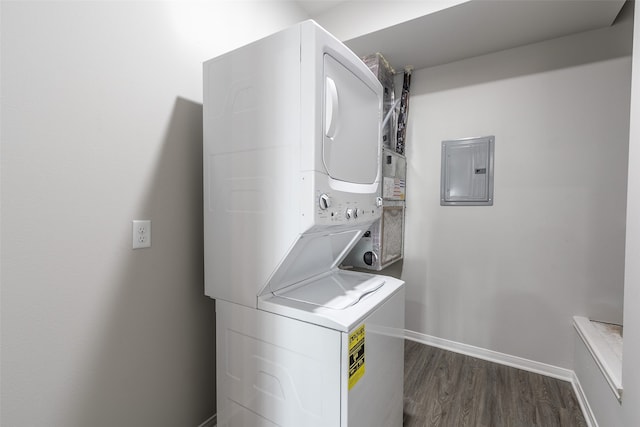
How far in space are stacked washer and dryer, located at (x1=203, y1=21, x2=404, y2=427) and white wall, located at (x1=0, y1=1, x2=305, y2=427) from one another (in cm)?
20

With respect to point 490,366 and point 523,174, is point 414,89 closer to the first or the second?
point 523,174

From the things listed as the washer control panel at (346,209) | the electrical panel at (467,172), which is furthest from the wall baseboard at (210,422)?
the electrical panel at (467,172)

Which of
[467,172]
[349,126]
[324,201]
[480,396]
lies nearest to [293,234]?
[324,201]

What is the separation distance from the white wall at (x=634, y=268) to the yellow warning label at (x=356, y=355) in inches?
42.3

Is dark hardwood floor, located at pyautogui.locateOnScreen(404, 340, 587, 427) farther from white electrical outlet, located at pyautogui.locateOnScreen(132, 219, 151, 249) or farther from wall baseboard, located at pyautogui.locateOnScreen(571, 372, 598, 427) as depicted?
white electrical outlet, located at pyautogui.locateOnScreen(132, 219, 151, 249)

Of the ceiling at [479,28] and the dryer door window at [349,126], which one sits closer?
the dryer door window at [349,126]

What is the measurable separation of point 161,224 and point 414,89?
254 cm

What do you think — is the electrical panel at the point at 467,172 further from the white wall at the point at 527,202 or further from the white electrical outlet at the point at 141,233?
the white electrical outlet at the point at 141,233

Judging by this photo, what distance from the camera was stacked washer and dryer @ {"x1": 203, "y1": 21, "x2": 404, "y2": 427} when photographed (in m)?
1.11

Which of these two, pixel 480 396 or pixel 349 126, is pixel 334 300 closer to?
pixel 349 126

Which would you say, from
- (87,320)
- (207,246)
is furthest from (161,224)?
(87,320)

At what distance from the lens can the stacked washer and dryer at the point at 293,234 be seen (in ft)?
3.64

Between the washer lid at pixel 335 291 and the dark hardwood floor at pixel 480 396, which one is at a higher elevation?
the washer lid at pixel 335 291

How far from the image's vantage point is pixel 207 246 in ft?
4.86
